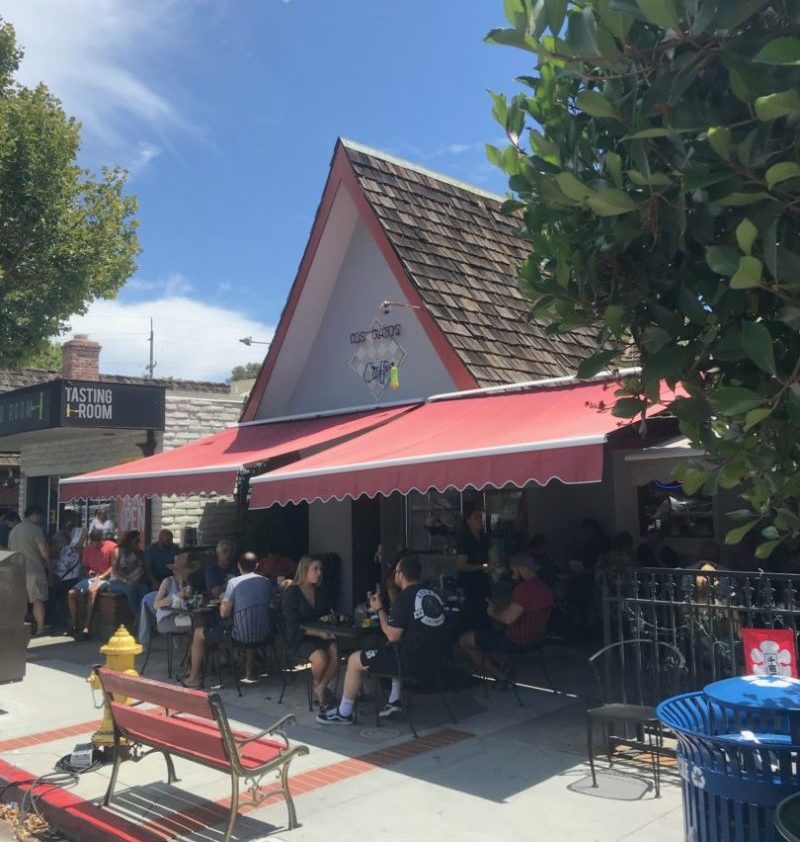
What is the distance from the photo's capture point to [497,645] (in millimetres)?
7266

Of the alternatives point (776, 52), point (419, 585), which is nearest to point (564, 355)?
point (419, 585)

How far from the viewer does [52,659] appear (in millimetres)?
10359

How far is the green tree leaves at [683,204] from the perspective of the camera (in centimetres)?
246

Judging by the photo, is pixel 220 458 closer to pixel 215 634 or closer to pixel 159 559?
pixel 215 634

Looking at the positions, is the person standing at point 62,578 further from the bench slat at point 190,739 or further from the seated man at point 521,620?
the bench slat at point 190,739

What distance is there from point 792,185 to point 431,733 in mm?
5235

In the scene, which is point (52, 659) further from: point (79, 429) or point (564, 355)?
point (564, 355)

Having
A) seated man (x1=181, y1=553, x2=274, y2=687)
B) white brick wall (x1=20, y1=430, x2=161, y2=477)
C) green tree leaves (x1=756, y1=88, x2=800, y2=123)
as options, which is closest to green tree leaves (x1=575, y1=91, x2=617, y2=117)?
green tree leaves (x1=756, y1=88, x2=800, y2=123)

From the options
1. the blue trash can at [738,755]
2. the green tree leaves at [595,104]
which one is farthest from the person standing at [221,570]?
the green tree leaves at [595,104]

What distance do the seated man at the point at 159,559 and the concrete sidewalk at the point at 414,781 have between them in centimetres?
359

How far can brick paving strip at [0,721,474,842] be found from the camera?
5000mm

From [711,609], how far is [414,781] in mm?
2192

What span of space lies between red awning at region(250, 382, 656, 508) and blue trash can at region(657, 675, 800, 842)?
2305mm

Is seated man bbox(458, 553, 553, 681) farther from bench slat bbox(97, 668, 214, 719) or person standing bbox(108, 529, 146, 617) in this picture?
person standing bbox(108, 529, 146, 617)
